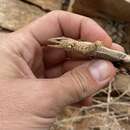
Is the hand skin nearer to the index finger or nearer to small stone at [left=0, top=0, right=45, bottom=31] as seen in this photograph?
the index finger

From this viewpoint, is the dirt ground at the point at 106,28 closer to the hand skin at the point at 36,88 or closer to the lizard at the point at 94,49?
the hand skin at the point at 36,88

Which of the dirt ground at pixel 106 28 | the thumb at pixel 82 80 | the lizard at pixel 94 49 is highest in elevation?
the lizard at pixel 94 49

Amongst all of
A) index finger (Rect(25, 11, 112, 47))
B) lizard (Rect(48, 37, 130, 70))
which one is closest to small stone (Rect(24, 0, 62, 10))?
index finger (Rect(25, 11, 112, 47))

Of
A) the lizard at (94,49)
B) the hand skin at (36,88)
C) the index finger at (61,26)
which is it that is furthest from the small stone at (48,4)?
the lizard at (94,49)

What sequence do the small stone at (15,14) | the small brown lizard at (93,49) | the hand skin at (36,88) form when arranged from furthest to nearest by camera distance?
the small stone at (15,14) < the hand skin at (36,88) < the small brown lizard at (93,49)

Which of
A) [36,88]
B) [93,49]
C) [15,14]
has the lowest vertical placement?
[15,14]

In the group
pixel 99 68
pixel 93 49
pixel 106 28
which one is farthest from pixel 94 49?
pixel 106 28

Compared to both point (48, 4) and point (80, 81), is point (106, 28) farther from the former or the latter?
point (80, 81)
